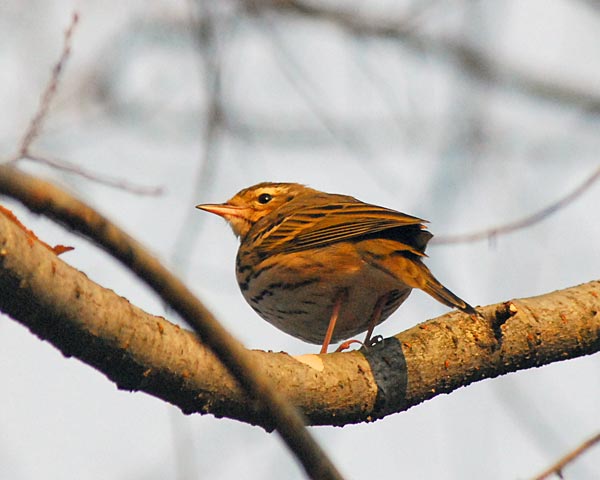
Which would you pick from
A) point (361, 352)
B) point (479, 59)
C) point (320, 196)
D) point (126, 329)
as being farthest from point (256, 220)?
point (126, 329)

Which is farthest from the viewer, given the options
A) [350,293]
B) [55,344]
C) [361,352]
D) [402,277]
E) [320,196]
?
[320,196]

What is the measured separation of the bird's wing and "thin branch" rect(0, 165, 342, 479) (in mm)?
2973

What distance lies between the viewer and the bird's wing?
5.65m

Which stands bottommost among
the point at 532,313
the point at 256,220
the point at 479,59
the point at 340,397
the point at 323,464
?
the point at 323,464

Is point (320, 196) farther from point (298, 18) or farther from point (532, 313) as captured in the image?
point (532, 313)

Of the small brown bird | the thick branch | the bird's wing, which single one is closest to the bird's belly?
the small brown bird

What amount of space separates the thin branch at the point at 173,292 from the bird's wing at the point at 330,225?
2.97m

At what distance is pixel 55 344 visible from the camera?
119 inches

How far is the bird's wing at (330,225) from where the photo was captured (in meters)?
5.65

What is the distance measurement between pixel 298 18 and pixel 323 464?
651cm

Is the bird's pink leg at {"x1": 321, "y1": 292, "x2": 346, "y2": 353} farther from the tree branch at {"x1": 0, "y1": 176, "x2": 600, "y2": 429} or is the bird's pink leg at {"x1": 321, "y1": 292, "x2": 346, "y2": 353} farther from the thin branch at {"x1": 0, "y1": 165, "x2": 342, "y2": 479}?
the thin branch at {"x1": 0, "y1": 165, "x2": 342, "y2": 479}

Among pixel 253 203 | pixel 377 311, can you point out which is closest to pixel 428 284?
pixel 377 311

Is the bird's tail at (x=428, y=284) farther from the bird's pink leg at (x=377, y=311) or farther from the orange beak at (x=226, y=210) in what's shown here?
the orange beak at (x=226, y=210)

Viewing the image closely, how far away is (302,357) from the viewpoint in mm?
4062
